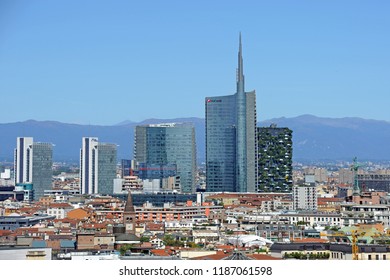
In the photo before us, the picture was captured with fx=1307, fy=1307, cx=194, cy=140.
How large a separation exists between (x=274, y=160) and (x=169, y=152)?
7286 millimetres

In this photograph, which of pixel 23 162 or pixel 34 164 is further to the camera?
pixel 23 162

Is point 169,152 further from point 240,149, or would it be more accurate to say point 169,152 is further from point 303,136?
point 303,136

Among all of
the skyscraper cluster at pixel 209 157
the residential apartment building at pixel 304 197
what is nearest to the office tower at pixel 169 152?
the skyscraper cluster at pixel 209 157

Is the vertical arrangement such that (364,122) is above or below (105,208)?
above

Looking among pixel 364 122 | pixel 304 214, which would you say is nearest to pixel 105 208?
pixel 304 214

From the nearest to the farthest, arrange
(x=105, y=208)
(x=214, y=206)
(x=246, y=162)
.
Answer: (x=105, y=208)
(x=214, y=206)
(x=246, y=162)

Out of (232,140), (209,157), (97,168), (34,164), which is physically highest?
(232,140)

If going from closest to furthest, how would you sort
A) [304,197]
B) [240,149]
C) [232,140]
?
[304,197], [240,149], [232,140]

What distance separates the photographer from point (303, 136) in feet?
490

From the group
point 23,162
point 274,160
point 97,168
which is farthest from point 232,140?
point 23,162
